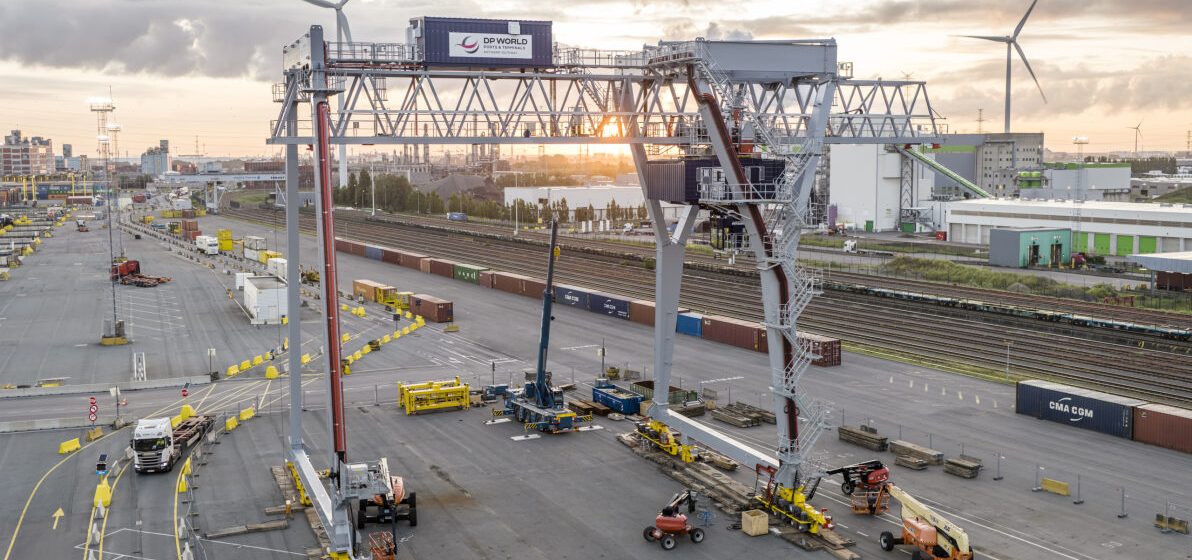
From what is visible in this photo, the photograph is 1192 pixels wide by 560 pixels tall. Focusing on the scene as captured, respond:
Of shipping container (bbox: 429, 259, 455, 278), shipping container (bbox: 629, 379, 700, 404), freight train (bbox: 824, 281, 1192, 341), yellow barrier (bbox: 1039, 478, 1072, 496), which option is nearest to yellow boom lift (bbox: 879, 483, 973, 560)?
yellow barrier (bbox: 1039, 478, 1072, 496)

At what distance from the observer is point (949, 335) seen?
237 ft

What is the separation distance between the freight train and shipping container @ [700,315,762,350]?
21.3m

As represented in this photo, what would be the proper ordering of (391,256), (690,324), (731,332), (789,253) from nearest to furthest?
(789,253) < (731,332) < (690,324) < (391,256)

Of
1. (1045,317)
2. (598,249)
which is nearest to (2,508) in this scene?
(1045,317)

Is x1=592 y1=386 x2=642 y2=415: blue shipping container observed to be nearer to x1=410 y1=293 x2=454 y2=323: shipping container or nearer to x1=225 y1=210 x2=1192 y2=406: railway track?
x1=225 y1=210 x2=1192 y2=406: railway track

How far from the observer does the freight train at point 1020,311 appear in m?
67.7

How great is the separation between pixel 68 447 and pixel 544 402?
21.9 metres

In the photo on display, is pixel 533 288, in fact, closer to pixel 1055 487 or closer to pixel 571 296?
pixel 571 296

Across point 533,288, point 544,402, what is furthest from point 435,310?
point 544,402

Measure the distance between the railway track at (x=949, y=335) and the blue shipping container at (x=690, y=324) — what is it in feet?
27.0

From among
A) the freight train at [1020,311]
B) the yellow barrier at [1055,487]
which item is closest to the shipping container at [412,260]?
the freight train at [1020,311]

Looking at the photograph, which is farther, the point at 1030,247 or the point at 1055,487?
the point at 1030,247

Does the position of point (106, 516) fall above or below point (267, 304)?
below

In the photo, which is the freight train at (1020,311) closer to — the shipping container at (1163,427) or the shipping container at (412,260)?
the shipping container at (1163,427)
